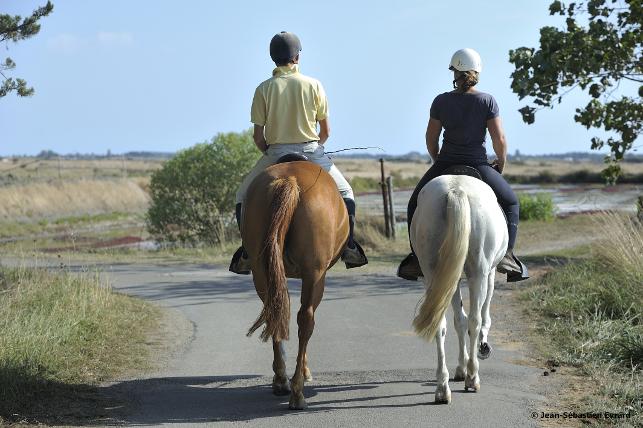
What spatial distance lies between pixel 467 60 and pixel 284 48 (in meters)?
1.69

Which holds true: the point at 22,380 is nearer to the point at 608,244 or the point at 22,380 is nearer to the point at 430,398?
the point at 430,398

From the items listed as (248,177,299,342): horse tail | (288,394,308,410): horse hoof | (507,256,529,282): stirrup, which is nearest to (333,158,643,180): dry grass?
(507,256,529,282): stirrup

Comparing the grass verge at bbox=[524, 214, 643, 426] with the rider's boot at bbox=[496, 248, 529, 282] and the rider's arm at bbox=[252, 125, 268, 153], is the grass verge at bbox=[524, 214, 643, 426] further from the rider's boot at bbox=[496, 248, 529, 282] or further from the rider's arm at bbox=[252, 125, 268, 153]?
the rider's arm at bbox=[252, 125, 268, 153]

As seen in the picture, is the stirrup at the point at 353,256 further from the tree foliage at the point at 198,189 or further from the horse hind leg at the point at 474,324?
the tree foliage at the point at 198,189

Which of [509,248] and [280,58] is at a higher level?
[280,58]

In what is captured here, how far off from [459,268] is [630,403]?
174 centimetres

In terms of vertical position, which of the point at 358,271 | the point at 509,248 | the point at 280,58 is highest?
the point at 280,58

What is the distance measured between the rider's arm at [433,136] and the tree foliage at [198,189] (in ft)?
60.3

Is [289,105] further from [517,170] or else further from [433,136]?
[517,170]

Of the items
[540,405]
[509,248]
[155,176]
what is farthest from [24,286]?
[155,176]

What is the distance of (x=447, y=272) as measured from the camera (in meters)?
7.79

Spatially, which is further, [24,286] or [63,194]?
[63,194]

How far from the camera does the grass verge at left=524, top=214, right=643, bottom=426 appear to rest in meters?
8.09

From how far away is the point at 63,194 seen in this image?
5378 cm
